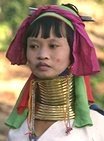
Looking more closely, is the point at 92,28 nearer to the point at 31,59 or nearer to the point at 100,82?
the point at 100,82

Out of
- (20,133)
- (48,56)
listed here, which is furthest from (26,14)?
(48,56)

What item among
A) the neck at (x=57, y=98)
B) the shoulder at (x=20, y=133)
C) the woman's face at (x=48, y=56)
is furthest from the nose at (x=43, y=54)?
the shoulder at (x=20, y=133)

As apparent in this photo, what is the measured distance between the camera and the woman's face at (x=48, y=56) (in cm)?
309

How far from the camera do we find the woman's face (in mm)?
3090

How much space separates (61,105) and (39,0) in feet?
25.7

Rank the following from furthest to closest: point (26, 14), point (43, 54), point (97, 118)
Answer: point (26, 14)
point (97, 118)
point (43, 54)

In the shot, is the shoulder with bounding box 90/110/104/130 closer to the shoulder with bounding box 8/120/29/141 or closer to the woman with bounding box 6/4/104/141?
the woman with bounding box 6/4/104/141

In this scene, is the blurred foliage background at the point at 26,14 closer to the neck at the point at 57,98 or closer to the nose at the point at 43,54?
the neck at the point at 57,98

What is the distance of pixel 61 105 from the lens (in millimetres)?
3164

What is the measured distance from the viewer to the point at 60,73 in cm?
315

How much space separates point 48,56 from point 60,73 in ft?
0.43

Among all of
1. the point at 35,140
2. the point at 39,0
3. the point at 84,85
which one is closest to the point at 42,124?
the point at 35,140

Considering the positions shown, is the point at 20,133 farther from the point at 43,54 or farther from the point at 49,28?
the point at 49,28

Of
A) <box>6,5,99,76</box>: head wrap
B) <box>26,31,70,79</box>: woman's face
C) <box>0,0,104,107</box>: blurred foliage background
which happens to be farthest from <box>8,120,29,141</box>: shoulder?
<box>0,0,104,107</box>: blurred foliage background
